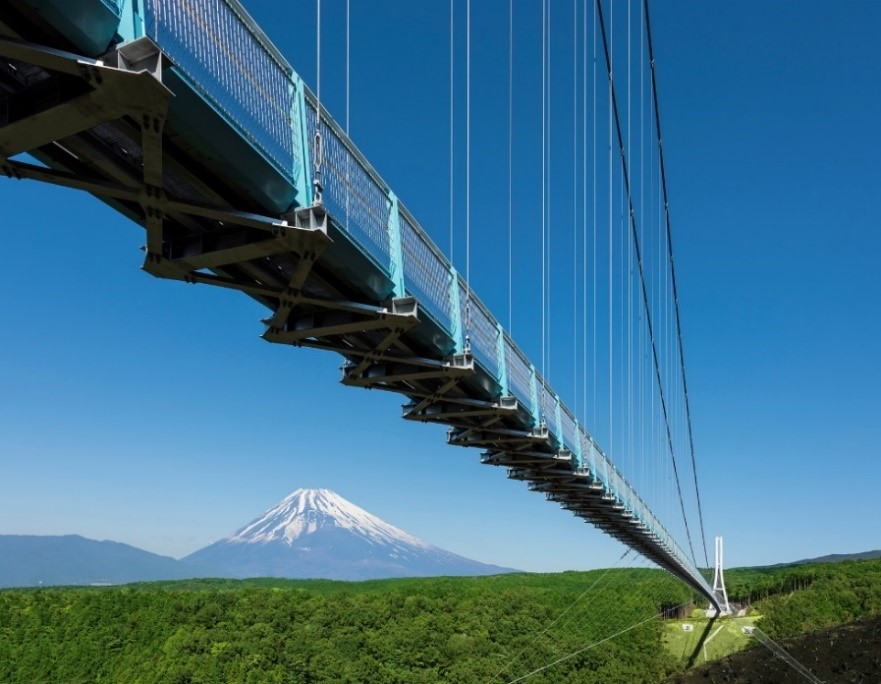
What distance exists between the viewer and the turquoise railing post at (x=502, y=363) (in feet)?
44.8

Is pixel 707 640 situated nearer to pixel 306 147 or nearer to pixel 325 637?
pixel 325 637

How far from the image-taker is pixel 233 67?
662cm

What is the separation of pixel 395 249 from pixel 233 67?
3.31 meters

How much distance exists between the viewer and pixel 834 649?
126ft

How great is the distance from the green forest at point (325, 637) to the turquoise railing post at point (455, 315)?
144 feet

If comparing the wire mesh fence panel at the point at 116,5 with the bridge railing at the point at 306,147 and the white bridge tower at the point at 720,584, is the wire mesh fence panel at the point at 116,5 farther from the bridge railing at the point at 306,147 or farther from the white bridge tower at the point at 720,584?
the white bridge tower at the point at 720,584

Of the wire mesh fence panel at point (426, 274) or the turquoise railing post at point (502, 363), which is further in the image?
the turquoise railing post at point (502, 363)

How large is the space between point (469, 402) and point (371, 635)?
46049 millimetres

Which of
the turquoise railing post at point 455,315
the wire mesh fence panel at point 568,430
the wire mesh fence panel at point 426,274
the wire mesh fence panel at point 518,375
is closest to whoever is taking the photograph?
the wire mesh fence panel at point 426,274

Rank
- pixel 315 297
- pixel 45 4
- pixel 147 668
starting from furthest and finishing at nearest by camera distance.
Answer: pixel 147 668, pixel 315 297, pixel 45 4

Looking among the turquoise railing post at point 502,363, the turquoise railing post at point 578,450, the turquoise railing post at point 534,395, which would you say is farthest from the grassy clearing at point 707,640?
the turquoise railing post at point 502,363

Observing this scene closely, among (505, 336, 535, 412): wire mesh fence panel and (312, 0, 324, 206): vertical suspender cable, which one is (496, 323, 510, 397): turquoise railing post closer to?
(505, 336, 535, 412): wire mesh fence panel

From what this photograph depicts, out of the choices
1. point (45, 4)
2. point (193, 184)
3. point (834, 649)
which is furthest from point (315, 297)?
point (834, 649)

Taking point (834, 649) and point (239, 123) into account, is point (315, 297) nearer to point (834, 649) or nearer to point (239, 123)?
point (239, 123)
